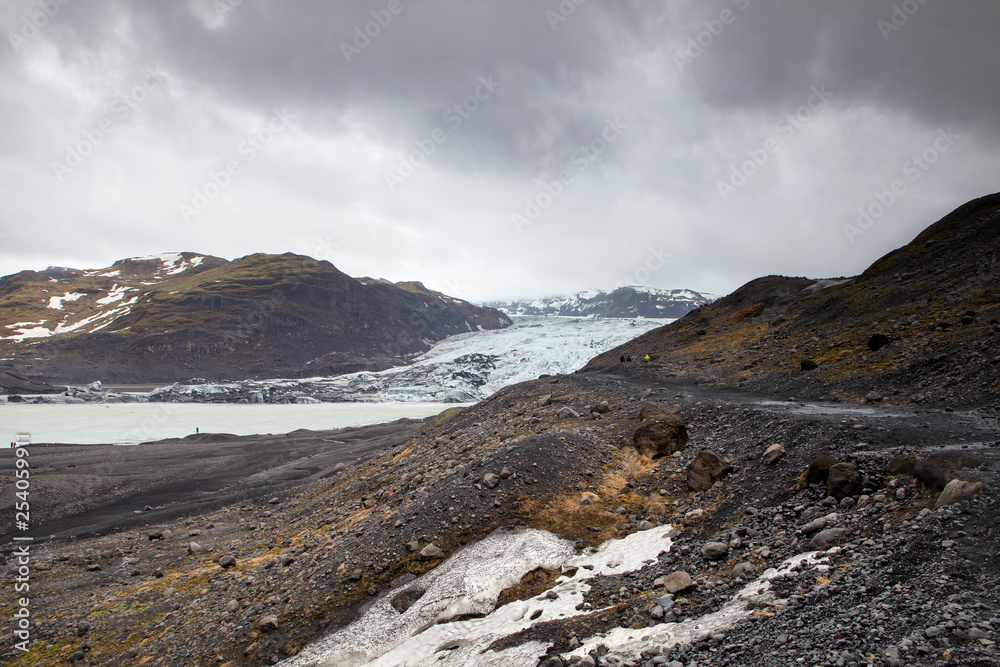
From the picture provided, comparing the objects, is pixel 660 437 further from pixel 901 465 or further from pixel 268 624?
pixel 268 624

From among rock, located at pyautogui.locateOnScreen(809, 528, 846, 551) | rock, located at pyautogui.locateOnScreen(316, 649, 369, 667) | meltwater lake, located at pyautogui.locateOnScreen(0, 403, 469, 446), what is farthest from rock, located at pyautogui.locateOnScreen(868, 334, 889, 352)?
meltwater lake, located at pyautogui.locateOnScreen(0, 403, 469, 446)

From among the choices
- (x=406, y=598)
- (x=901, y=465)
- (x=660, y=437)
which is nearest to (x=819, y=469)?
(x=901, y=465)

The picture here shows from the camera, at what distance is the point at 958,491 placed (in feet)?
17.2

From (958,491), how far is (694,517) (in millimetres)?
3391

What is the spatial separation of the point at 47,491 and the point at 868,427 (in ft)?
101

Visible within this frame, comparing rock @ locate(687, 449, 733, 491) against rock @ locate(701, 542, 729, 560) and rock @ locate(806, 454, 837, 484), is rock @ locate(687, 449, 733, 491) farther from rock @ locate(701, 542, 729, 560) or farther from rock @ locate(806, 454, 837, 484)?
→ rock @ locate(701, 542, 729, 560)

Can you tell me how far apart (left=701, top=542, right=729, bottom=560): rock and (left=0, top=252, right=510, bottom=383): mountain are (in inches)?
4821

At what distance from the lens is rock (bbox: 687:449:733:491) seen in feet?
29.5

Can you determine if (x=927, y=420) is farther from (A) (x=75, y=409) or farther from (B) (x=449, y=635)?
(A) (x=75, y=409)

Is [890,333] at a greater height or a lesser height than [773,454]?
greater

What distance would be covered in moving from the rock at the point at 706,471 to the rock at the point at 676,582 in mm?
3437

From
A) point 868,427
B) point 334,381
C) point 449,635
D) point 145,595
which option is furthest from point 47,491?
point 334,381

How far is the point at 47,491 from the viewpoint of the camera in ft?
72.0

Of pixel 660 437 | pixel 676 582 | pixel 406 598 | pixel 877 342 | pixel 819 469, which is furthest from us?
pixel 877 342
